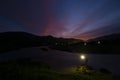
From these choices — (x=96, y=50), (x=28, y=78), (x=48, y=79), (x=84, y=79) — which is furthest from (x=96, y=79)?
(x=96, y=50)

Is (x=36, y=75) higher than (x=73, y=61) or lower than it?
lower

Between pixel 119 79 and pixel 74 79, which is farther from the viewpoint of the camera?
pixel 119 79

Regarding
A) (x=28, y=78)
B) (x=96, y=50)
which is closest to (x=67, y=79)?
(x=28, y=78)

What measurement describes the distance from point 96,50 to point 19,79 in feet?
193

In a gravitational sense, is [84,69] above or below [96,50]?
below

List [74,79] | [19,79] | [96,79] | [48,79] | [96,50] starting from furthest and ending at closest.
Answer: [96,50], [96,79], [74,79], [48,79], [19,79]

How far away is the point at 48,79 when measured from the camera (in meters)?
12.3

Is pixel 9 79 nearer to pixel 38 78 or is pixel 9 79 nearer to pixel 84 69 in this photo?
pixel 38 78

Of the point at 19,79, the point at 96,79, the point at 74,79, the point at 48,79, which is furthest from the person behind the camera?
the point at 96,79

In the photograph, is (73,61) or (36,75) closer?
(36,75)

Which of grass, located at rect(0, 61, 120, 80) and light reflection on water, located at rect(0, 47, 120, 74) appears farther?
light reflection on water, located at rect(0, 47, 120, 74)

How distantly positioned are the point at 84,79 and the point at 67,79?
1787 millimetres

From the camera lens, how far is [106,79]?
15.9 metres

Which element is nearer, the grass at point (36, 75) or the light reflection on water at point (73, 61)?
the grass at point (36, 75)
